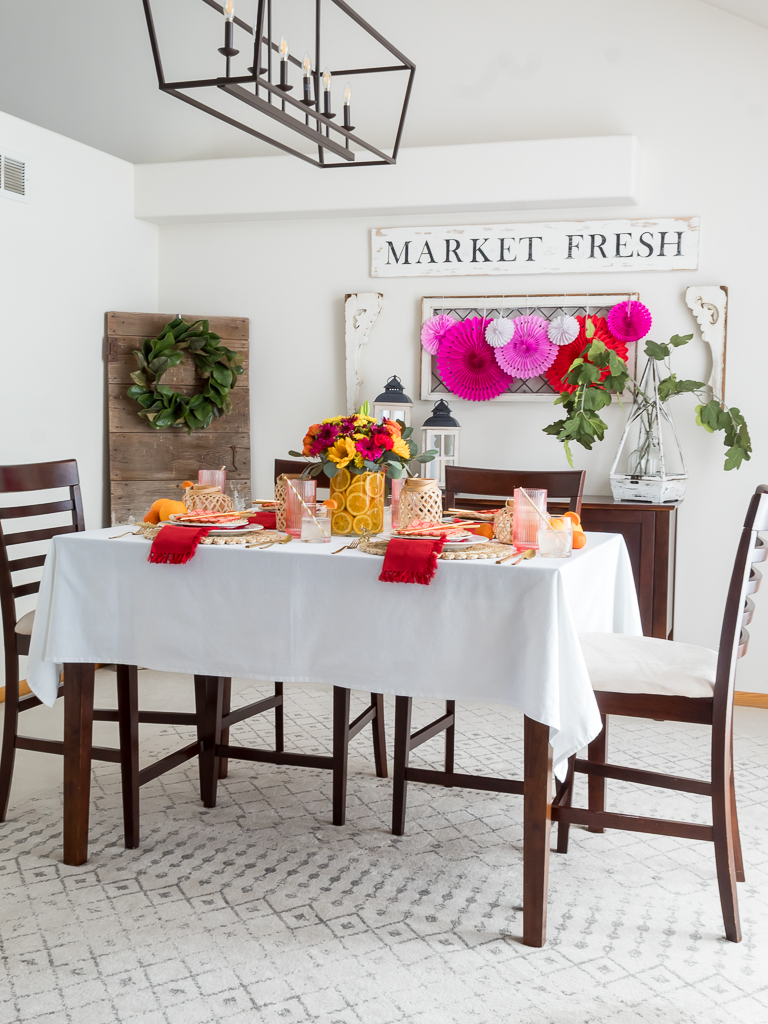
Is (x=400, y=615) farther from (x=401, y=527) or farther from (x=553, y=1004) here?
(x=553, y=1004)

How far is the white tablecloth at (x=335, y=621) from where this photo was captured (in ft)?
6.75

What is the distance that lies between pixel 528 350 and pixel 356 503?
2037 millimetres

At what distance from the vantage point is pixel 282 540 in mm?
2418

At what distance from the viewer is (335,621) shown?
2.25 m

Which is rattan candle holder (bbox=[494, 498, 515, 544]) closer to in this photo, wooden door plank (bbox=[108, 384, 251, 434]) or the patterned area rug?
the patterned area rug

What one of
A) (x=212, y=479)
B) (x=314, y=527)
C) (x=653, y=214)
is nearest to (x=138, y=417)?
(x=212, y=479)

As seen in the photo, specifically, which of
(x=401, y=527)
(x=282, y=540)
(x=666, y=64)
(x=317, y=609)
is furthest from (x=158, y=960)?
(x=666, y=64)

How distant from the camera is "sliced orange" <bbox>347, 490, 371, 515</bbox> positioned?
2.57 meters

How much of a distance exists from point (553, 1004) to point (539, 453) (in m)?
2.87

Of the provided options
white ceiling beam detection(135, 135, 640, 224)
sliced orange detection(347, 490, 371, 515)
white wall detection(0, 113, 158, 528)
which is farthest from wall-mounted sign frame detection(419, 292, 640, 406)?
sliced orange detection(347, 490, 371, 515)

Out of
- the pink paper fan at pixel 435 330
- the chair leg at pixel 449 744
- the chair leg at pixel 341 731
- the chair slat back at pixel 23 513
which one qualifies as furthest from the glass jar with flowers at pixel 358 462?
the pink paper fan at pixel 435 330

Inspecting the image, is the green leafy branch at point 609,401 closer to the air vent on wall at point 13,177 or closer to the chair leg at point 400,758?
the chair leg at point 400,758

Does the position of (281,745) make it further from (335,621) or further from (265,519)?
(335,621)

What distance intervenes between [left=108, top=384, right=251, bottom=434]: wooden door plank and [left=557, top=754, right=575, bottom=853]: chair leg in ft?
9.13
